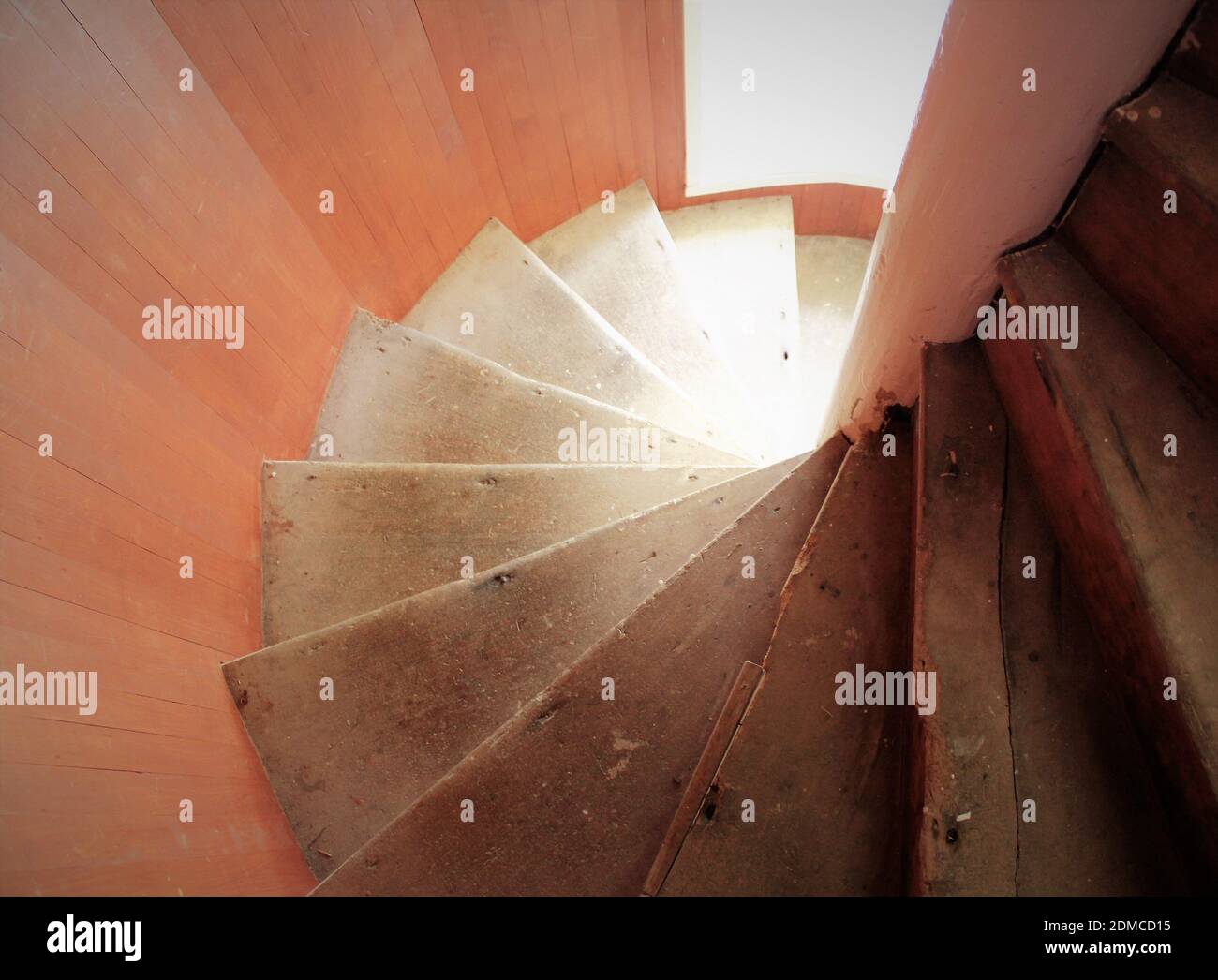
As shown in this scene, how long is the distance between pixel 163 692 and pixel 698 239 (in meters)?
2.68

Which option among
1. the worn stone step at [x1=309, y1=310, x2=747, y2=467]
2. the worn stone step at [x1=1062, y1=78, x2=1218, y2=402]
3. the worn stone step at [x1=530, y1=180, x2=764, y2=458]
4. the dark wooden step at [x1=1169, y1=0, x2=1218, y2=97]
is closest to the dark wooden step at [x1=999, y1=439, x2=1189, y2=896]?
→ the worn stone step at [x1=1062, y1=78, x2=1218, y2=402]

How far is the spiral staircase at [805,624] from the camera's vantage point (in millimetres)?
1012

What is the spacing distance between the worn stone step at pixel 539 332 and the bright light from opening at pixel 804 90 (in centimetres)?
99

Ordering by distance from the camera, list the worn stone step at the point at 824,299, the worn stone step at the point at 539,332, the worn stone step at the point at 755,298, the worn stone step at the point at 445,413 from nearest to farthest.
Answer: the worn stone step at the point at 445,413, the worn stone step at the point at 539,332, the worn stone step at the point at 755,298, the worn stone step at the point at 824,299

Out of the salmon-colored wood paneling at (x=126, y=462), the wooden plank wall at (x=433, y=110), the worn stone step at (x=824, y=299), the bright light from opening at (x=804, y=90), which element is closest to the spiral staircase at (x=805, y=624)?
the salmon-colored wood paneling at (x=126, y=462)

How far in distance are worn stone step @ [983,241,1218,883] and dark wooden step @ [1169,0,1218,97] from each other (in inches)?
10.8

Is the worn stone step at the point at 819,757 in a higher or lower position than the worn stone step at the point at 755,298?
lower

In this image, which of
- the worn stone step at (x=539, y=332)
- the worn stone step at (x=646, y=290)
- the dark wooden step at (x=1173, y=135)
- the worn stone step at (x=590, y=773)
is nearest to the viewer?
the dark wooden step at (x=1173, y=135)

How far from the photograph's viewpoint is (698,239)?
3.38 meters

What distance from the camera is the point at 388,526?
1979 millimetres

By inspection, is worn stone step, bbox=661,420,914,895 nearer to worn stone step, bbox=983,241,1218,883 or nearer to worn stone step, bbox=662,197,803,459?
worn stone step, bbox=983,241,1218,883

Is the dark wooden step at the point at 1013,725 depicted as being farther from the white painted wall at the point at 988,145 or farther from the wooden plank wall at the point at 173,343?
the wooden plank wall at the point at 173,343

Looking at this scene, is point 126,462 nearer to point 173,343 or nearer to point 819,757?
point 173,343
